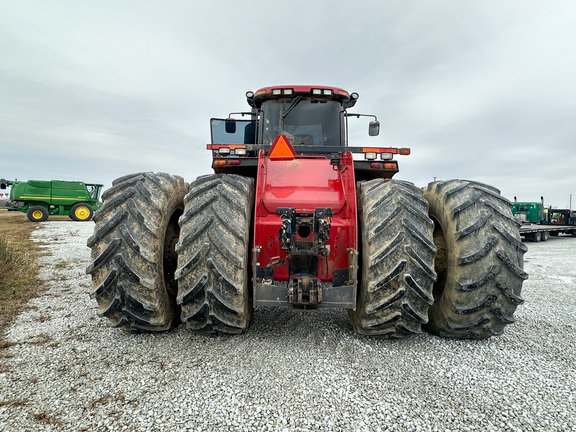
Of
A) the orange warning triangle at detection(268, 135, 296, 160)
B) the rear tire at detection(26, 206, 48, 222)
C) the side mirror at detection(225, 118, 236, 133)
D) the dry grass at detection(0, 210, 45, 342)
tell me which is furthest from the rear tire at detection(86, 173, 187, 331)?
the rear tire at detection(26, 206, 48, 222)

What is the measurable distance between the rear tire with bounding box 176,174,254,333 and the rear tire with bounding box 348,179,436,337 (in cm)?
102

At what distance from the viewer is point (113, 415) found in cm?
214

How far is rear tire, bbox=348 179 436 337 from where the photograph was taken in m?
2.84

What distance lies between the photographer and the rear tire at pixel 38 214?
2228cm

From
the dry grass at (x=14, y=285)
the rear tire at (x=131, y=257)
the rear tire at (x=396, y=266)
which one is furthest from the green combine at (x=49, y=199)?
the rear tire at (x=396, y=266)

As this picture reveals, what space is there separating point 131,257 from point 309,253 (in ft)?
4.88

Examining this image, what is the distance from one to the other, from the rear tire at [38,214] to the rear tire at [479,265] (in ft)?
83.9

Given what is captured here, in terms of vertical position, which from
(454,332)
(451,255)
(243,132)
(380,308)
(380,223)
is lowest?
(454,332)

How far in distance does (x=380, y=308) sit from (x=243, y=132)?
334cm

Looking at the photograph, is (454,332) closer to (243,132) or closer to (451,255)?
(451,255)

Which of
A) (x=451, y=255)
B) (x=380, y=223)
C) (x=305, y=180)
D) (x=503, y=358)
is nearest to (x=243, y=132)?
(x=305, y=180)

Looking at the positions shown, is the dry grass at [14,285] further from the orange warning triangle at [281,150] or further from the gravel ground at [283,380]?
the orange warning triangle at [281,150]

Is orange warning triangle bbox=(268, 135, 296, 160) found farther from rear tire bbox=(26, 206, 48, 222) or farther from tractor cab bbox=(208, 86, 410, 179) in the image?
rear tire bbox=(26, 206, 48, 222)

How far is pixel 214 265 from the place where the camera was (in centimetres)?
283
